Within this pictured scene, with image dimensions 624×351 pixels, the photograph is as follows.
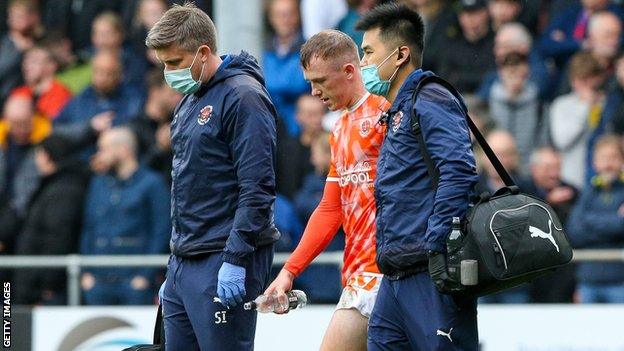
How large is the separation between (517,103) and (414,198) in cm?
584

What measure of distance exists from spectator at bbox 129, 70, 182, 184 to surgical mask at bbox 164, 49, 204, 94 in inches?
222

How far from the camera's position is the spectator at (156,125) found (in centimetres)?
1252

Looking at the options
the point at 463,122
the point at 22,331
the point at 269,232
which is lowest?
the point at 22,331

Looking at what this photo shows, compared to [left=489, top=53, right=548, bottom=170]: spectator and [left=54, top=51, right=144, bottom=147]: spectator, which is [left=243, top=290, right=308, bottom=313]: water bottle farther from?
[left=54, top=51, right=144, bottom=147]: spectator

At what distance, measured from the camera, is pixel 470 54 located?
12.1m

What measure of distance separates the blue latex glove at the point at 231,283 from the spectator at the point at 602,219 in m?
4.85

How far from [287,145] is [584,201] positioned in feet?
8.61

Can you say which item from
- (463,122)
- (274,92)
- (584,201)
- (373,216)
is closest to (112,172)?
(274,92)

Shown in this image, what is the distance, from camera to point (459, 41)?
39.9 ft

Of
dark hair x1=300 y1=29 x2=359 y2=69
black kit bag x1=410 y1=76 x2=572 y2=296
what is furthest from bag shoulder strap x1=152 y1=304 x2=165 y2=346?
black kit bag x1=410 y1=76 x2=572 y2=296

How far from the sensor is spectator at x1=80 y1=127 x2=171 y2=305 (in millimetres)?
11719

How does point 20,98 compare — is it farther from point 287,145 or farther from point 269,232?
point 269,232

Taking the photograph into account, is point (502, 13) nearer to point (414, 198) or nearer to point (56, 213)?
point (56, 213)

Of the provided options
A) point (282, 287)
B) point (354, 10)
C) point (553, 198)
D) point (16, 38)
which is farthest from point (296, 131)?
point (282, 287)
